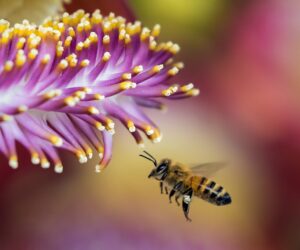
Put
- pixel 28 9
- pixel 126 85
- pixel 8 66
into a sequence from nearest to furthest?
1. pixel 8 66
2. pixel 126 85
3. pixel 28 9

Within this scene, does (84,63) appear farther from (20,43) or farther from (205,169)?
(205,169)

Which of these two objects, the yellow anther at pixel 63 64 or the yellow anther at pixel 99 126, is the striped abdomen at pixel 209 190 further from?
the yellow anther at pixel 63 64

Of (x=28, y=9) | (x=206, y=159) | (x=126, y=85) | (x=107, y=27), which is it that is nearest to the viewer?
(x=126, y=85)

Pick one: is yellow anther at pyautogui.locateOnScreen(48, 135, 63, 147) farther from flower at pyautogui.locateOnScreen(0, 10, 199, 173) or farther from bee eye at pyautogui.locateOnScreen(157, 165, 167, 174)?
bee eye at pyautogui.locateOnScreen(157, 165, 167, 174)

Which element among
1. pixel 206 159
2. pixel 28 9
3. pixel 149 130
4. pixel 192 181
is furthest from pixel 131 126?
pixel 206 159

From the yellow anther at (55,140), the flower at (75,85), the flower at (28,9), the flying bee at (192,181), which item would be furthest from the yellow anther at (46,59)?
the flower at (28,9)

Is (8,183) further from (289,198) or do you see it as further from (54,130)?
(289,198)

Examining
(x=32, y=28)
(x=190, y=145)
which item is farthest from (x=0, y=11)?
(x=190, y=145)
